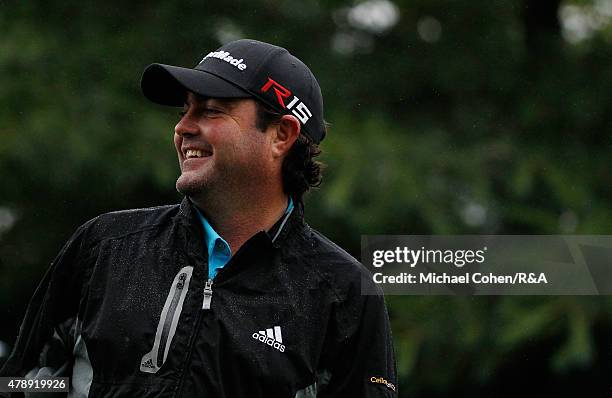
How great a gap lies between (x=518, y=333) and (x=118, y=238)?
3.00 meters

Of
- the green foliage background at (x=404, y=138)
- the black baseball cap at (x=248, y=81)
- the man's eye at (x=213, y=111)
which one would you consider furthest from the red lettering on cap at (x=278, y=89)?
the green foliage background at (x=404, y=138)

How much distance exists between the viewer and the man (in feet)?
8.49

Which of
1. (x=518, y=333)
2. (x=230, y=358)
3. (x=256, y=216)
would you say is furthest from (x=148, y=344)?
(x=518, y=333)

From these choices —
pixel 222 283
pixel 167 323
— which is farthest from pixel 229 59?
pixel 167 323

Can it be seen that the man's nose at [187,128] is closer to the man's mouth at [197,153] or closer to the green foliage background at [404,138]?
the man's mouth at [197,153]

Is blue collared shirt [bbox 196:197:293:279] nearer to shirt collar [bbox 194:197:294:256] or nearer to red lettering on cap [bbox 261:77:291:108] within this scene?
shirt collar [bbox 194:197:294:256]

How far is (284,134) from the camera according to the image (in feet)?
9.48

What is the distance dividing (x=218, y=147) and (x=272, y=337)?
1.47ft

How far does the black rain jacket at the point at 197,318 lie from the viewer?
2.58 metres

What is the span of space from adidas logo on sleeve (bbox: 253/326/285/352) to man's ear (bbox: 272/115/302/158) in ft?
1.49

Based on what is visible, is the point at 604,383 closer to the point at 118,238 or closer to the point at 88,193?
the point at 88,193

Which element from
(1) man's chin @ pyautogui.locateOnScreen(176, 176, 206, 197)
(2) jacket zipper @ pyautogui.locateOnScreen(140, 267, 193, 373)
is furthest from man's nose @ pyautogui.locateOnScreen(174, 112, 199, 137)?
(2) jacket zipper @ pyautogui.locateOnScreen(140, 267, 193, 373)

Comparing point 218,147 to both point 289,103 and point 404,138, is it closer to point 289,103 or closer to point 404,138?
point 289,103

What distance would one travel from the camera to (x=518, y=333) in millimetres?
5367
